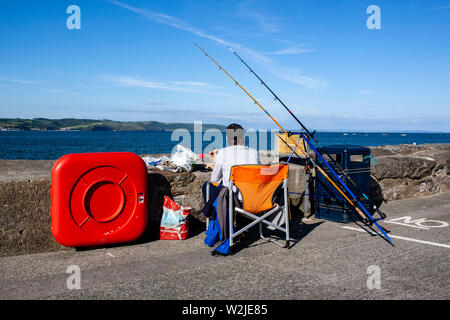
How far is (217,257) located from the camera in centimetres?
447

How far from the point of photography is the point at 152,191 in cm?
541

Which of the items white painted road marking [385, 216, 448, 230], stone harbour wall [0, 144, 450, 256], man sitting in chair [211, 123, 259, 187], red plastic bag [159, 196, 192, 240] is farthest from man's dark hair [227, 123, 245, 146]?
white painted road marking [385, 216, 448, 230]

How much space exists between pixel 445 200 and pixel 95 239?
7.15m

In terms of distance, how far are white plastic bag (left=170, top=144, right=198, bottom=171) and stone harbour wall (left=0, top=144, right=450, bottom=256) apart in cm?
17

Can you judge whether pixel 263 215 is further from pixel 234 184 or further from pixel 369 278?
pixel 369 278

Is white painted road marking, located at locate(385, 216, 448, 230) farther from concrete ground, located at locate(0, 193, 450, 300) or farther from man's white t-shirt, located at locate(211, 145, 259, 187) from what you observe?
man's white t-shirt, located at locate(211, 145, 259, 187)

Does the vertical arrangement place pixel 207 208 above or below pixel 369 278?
above

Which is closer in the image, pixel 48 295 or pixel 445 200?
pixel 48 295

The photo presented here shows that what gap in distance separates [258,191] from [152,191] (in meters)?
1.57

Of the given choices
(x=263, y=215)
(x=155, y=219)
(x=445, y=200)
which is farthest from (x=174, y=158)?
(x=445, y=200)

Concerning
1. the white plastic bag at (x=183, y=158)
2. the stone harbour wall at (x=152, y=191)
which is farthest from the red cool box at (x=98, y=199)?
the white plastic bag at (x=183, y=158)

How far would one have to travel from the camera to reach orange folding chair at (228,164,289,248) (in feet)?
14.9

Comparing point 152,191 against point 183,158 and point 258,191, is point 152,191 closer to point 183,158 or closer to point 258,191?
point 183,158

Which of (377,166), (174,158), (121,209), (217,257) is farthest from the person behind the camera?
(377,166)
